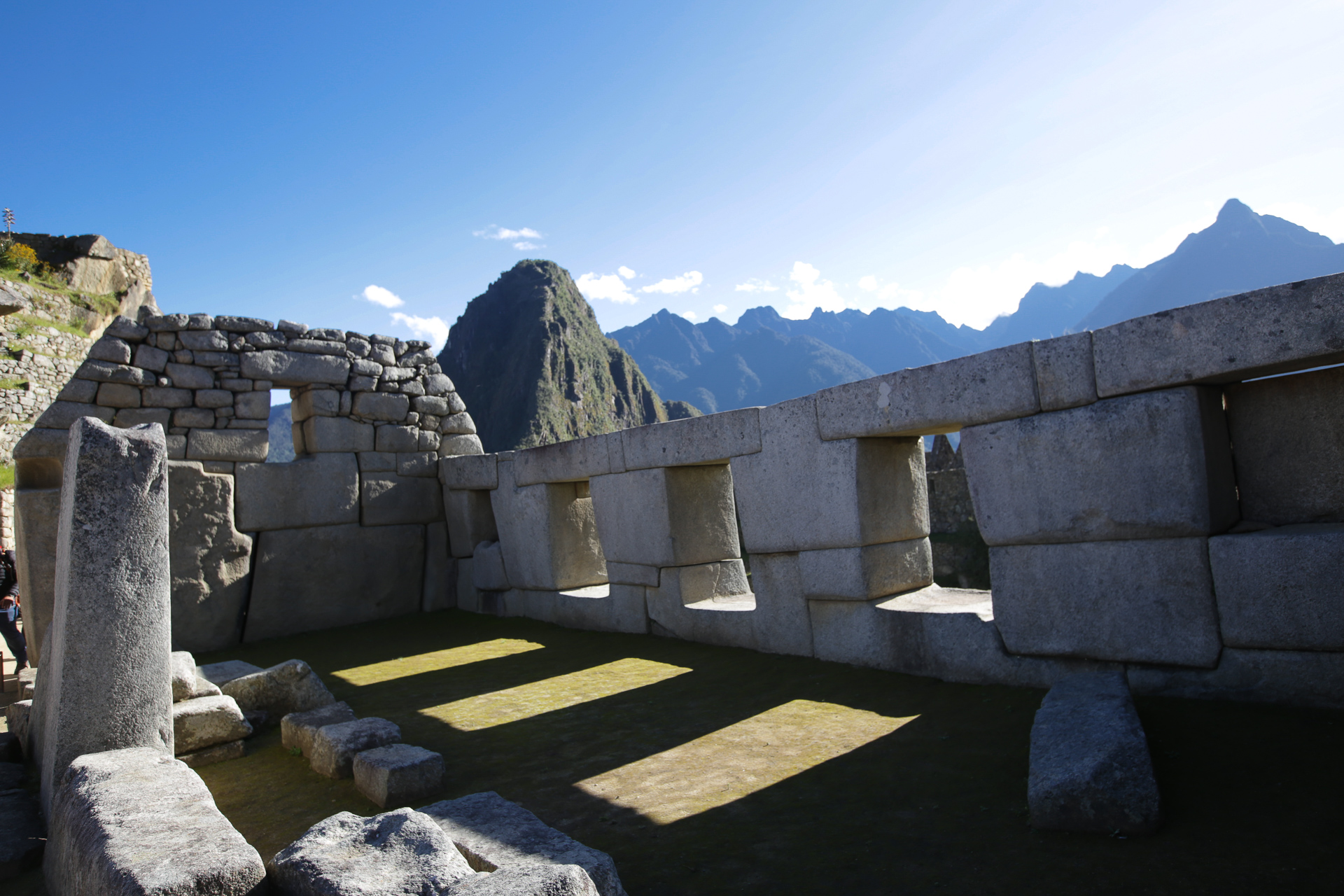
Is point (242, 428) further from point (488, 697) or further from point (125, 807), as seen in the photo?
point (125, 807)

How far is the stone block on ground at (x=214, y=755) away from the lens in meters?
4.16

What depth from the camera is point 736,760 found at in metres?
3.58

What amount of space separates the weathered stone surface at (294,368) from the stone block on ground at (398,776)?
5.64 m

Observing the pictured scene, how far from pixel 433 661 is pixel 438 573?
2.64 metres

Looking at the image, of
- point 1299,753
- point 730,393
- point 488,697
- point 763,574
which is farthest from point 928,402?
point 730,393

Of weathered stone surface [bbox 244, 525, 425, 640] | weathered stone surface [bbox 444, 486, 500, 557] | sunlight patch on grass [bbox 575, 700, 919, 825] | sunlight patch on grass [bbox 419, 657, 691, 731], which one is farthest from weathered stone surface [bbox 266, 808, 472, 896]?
weathered stone surface [bbox 444, 486, 500, 557]

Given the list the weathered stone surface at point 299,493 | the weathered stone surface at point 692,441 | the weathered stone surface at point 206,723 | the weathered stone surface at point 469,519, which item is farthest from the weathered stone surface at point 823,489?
the weathered stone surface at point 299,493

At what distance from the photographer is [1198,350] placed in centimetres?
336

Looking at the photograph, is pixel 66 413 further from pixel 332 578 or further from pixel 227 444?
pixel 332 578

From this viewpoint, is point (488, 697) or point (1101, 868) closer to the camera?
point (1101, 868)

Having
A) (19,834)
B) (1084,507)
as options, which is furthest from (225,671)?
(1084,507)

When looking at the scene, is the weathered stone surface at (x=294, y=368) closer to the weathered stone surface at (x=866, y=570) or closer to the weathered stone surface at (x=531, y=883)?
the weathered stone surface at (x=866, y=570)

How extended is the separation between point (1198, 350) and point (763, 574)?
3.04 m

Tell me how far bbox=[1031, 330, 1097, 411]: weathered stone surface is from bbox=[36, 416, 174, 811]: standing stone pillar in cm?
422
